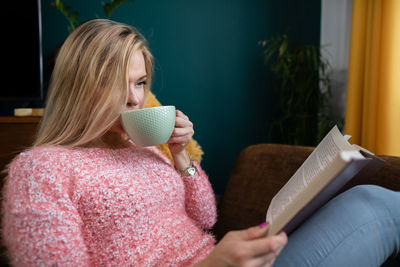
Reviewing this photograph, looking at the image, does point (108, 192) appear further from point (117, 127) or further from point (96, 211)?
point (117, 127)

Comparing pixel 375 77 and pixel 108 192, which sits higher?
pixel 375 77

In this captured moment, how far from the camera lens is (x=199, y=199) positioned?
1.00 metres

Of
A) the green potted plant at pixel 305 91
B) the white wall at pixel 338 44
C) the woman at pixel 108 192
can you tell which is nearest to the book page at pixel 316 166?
the woman at pixel 108 192

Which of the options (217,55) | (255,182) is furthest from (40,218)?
(217,55)

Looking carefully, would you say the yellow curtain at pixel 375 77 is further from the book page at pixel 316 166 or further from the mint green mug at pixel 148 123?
the mint green mug at pixel 148 123

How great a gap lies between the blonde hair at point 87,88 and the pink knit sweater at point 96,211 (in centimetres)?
6

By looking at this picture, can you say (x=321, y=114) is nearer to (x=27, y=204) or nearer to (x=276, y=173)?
(x=276, y=173)

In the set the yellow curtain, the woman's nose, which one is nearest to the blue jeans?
the woman's nose

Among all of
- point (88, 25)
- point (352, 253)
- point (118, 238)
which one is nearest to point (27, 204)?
point (118, 238)

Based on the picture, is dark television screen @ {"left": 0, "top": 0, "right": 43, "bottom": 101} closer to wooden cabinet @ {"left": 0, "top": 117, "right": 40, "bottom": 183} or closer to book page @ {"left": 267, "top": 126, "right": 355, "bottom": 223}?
wooden cabinet @ {"left": 0, "top": 117, "right": 40, "bottom": 183}

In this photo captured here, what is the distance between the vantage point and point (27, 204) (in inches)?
24.6

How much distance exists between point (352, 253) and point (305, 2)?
6.70 ft

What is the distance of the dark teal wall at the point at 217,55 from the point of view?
2092mm

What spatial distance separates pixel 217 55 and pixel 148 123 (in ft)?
5.09
